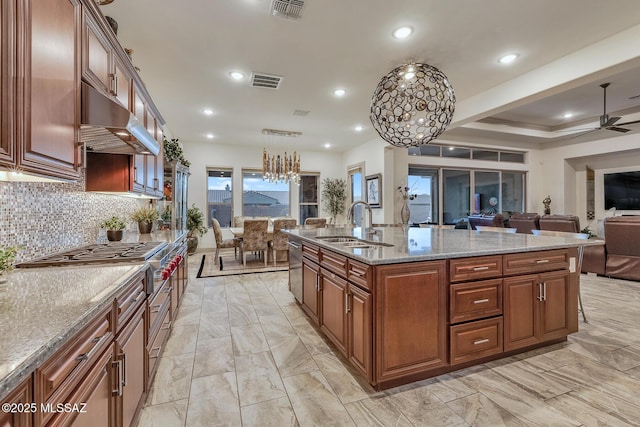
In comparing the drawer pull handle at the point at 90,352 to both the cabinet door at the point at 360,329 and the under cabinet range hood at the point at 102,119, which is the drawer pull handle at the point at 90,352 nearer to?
the under cabinet range hood at the point at 102,119

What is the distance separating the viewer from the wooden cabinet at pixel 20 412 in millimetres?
610

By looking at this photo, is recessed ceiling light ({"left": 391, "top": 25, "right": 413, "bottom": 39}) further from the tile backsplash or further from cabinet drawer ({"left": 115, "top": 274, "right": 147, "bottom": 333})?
the tile backsplash

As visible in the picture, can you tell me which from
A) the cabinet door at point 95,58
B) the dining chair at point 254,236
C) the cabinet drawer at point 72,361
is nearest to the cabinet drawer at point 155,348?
the cabinet drawer at point 72,361

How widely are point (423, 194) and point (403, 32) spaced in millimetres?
5216

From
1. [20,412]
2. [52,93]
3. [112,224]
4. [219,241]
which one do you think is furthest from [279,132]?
[20,412]

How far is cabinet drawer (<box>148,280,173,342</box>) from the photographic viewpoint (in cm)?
181

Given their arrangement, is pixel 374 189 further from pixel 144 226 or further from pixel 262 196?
pixel 144 226

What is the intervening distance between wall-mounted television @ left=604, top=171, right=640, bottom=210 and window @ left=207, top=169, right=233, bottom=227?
9.87m

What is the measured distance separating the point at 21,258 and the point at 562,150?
34.5 feet

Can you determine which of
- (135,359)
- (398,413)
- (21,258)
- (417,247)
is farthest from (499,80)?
(21,258)

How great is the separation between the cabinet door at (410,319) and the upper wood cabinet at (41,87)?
1.78 meters

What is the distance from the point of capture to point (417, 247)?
2191 mm

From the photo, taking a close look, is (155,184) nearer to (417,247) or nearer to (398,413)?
(417,247)

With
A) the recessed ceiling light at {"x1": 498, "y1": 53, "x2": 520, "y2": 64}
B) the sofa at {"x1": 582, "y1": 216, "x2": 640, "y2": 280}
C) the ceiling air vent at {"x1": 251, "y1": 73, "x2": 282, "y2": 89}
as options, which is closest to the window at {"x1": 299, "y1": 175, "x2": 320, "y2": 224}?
the ceiling air vent at {"x1": 251, "y1": 73, "x2": 282, "y2": 89}
